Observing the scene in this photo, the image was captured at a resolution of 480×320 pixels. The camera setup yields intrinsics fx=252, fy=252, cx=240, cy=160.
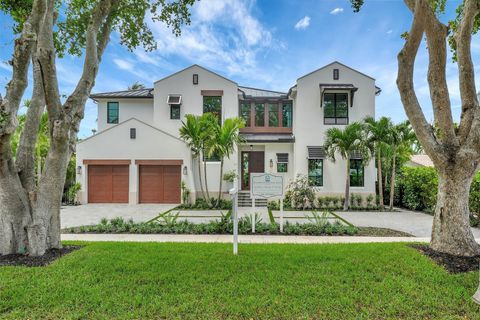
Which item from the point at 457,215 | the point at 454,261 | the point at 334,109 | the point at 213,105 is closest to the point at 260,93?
the point at 213,105

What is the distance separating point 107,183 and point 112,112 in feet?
17.7

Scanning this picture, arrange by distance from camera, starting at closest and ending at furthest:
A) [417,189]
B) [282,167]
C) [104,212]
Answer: [104,212] < [417,189] < [282,167]

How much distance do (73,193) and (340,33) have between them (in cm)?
1652

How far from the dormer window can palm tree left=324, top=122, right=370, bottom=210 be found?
969cm

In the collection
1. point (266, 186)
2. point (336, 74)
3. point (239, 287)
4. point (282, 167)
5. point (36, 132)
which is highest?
point (336, 74)

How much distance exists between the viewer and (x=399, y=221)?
1099 centimetres

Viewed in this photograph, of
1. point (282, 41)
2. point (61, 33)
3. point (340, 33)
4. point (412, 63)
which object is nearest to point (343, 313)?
point (412, 63)

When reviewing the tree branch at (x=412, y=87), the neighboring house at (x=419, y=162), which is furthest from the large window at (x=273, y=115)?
the neighboring house at (x=419, y=162)

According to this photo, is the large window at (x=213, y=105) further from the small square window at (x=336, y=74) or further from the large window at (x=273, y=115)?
the small square window at (x=336, y=74)

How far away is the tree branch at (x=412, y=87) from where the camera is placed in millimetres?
5605

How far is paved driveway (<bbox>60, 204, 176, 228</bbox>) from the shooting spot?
10727 mm

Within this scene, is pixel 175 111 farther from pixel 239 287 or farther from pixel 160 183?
pixel 239 287

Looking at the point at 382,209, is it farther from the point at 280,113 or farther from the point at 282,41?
the point at 282,41

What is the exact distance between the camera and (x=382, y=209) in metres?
14.2
